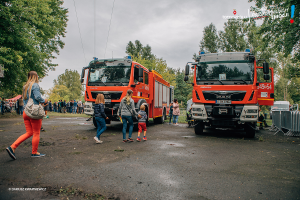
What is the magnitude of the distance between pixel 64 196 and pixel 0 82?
687 inches

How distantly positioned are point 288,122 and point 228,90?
190 inches

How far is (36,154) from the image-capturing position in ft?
17.1

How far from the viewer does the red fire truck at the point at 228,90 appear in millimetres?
8305

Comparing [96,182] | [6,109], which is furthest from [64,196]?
[6,109]

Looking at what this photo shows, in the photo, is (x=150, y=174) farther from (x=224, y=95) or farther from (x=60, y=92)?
(x=60, y=92)

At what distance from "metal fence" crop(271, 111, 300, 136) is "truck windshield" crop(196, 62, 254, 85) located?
11.7 feet

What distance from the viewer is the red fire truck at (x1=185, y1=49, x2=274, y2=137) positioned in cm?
830

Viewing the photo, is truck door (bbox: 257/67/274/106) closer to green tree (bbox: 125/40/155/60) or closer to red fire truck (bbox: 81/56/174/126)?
red fire truck (bbox: 81/56/174/126)

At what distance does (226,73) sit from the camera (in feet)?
28.8

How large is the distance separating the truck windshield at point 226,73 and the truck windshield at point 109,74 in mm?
3268

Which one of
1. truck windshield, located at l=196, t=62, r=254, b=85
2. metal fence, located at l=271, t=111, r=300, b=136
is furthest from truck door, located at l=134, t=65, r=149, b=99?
metal fence, located at l=271, t=111, r=300, b=136

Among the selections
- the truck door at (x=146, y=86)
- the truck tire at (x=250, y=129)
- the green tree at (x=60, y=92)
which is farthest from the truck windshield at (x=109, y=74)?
the green tree at (x=60, y=92)

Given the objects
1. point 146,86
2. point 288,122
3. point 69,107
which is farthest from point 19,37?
point 69,107

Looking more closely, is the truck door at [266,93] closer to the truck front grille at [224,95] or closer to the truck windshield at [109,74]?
the truck front grille at [224,95]
